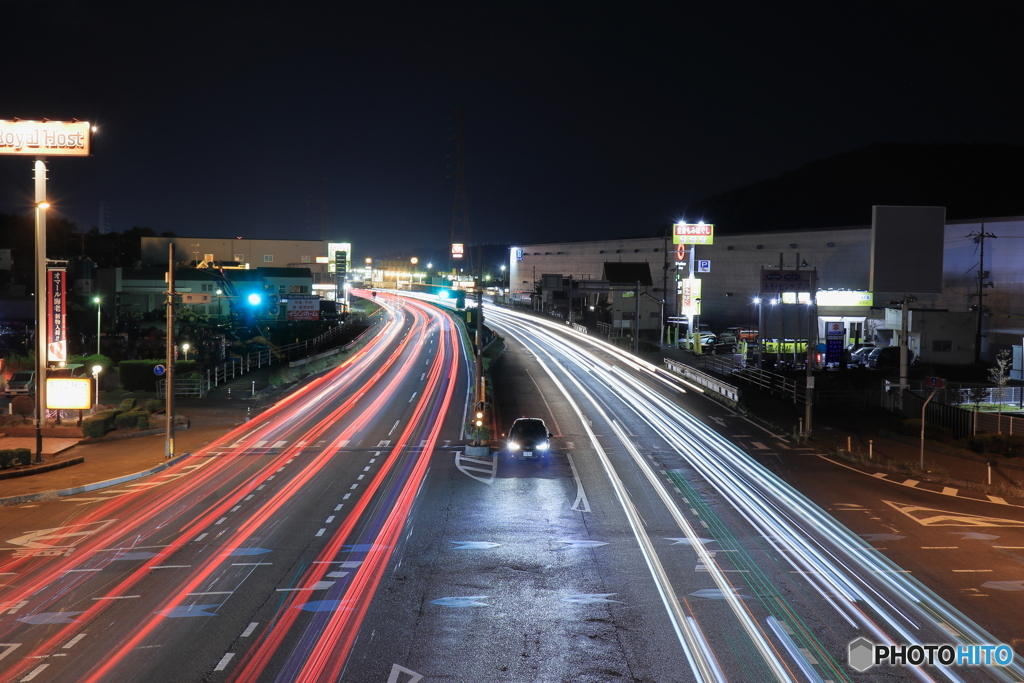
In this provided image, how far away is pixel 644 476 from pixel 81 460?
783 inches

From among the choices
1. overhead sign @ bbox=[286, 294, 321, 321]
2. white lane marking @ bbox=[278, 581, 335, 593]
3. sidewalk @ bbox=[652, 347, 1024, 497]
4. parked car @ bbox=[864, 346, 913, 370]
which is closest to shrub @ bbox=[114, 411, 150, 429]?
white lane marking @ bbox=[278, 581, 335, 593]

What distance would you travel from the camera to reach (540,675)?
36.4 ft

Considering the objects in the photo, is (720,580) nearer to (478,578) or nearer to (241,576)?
(478,578)

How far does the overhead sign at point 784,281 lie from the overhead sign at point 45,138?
3882cm

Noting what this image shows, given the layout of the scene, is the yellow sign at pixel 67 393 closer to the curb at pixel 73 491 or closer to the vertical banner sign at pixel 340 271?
the curb at pixel 73 491

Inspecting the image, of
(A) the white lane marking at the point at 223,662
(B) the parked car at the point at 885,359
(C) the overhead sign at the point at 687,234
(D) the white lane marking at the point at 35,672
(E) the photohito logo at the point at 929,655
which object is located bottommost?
(D) the white lane marking at the point at 35,672

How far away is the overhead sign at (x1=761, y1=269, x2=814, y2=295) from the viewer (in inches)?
1989

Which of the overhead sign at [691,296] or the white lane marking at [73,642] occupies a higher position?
the overhead sign at [691,296]

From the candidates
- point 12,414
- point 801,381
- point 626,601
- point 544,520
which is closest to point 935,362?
point 801,381

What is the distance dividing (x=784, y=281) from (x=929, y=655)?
4151cm

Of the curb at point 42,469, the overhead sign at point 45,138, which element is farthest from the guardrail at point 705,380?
the overhead sign at point 45,138

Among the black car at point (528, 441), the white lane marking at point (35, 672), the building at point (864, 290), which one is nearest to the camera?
the white lane marking at point (35, 672)

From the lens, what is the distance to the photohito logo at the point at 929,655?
38.2 ft

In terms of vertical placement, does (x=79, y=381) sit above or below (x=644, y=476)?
above
